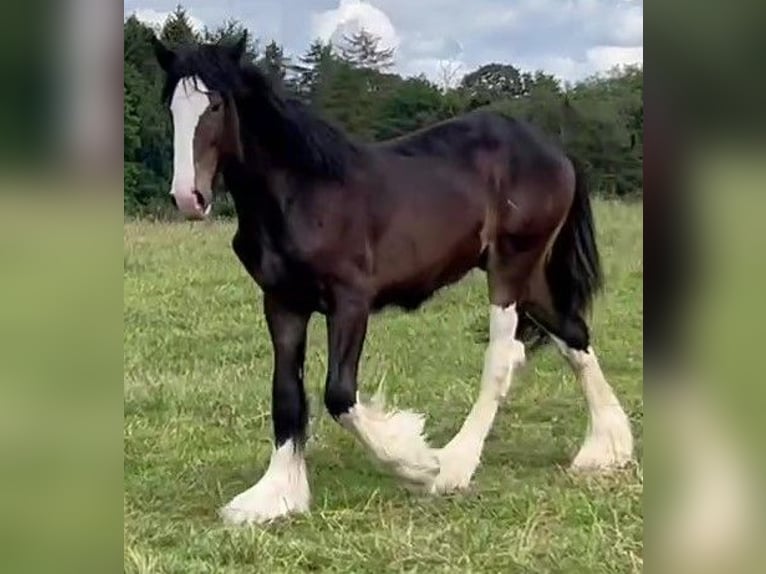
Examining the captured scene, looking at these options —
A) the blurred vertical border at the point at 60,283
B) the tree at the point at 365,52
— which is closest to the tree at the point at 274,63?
the tree at the point at 365,52

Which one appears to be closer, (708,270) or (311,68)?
(708,270)

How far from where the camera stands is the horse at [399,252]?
7.14ft

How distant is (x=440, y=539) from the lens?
2.19 meters

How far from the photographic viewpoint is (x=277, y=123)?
2168mm

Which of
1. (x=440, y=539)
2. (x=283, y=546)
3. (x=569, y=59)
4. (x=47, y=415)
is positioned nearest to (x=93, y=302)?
(x=47, y=415)

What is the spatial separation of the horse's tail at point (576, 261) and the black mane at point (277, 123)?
41 cm

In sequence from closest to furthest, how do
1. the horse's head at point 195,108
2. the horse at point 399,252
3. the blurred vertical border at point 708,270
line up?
the blurred vertical border at point 708,270
the horse's head at point 195,108
the horse at point 399,252

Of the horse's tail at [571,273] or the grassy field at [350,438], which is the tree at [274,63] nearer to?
the grassy field at [350,438]

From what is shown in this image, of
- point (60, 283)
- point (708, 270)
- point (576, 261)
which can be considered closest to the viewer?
point (708, 270)

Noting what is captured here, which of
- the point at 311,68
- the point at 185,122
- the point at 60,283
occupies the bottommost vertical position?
the point at 60,283

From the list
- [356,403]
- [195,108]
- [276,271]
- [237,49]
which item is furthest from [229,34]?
[356,403]

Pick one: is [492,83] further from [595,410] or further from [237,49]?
[595,410]

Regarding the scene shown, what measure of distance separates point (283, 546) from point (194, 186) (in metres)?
0.65

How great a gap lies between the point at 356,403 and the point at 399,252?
0.28 metres
